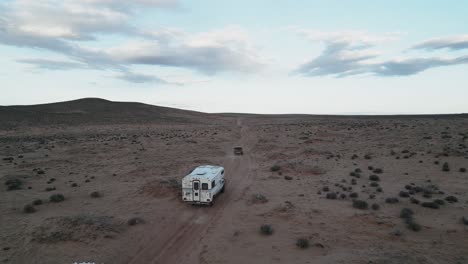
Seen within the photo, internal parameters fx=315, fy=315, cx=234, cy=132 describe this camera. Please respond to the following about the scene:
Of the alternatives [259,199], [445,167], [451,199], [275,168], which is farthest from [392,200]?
[275,168]

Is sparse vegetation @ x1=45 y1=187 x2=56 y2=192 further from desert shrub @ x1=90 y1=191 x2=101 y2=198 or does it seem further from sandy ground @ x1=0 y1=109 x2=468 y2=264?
desert shrub @ x1=90 y1=191 x2=101 y2=198

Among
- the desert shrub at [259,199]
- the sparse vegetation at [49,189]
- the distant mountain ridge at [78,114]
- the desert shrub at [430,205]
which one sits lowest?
the sparse vegetation at [49,189]

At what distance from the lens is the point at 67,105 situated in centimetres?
12775

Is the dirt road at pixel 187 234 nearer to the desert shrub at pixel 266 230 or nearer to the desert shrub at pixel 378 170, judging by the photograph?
the desert shrub at pixel 266 230

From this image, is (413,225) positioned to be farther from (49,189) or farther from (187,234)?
(49,189)

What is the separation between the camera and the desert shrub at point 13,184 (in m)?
25.3

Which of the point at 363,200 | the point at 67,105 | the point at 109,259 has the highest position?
the point at 67,105

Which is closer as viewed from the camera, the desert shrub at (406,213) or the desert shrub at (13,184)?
the desert shrub at (406,213)

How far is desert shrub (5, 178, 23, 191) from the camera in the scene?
25.3 metres

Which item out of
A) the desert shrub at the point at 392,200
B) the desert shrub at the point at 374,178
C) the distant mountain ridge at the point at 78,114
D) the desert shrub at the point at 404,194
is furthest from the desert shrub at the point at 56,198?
the distant mountain ridge at the point at 78,114

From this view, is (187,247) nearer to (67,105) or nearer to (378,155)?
(378,155)

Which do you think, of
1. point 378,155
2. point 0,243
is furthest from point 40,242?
point 378,155

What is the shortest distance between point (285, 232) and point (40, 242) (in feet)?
40.3

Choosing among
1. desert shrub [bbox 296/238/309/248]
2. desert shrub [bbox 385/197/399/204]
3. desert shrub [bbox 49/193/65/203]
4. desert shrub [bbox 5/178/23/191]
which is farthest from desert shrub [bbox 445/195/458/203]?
desert shrub [bbox 5/178/23/191]
